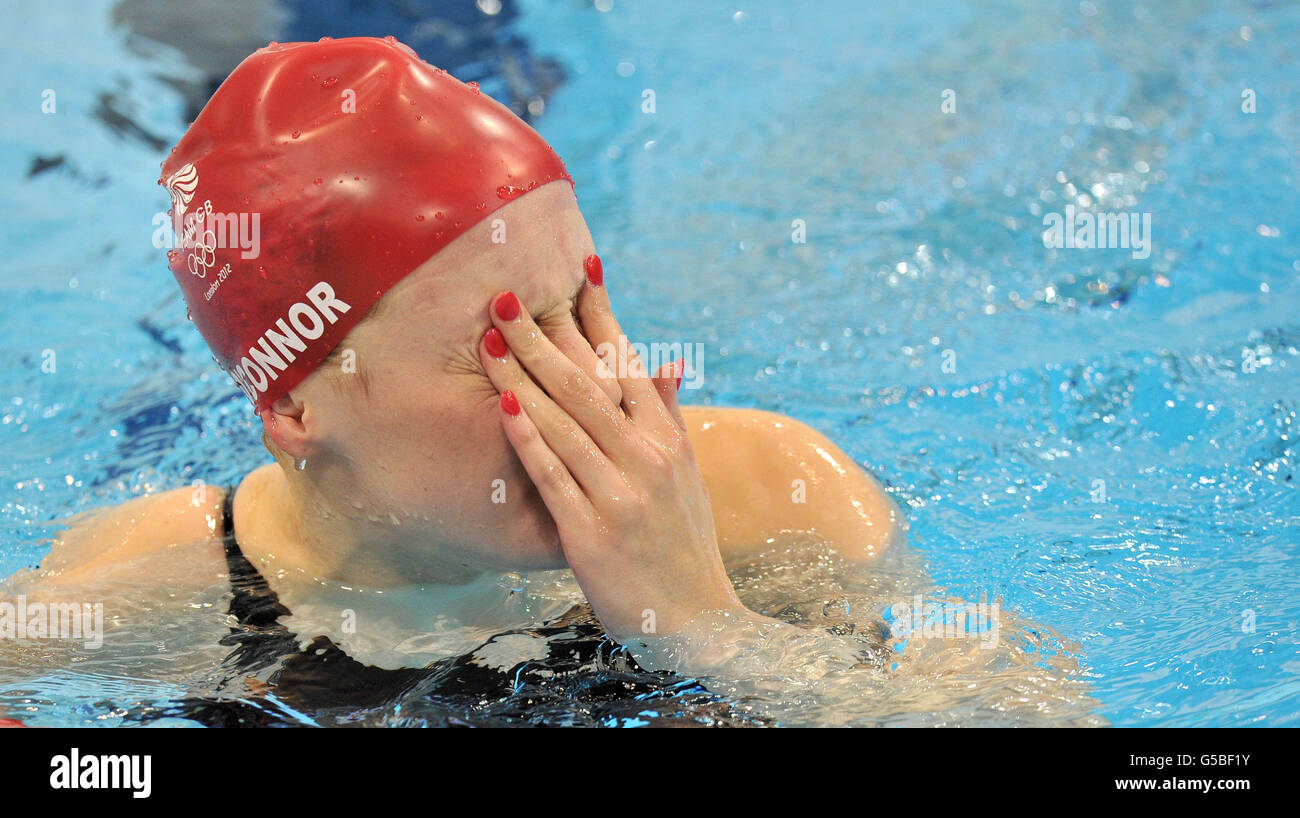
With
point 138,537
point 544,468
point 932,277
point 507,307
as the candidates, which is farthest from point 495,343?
point 932,277

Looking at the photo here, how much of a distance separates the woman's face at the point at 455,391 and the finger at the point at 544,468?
0.12ft

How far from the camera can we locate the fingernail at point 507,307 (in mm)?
1845

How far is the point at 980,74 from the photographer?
5.71 metres

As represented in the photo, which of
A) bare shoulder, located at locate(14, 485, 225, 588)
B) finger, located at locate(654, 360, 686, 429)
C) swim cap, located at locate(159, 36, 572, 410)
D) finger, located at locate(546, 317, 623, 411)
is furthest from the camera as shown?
bare shoulder, located at locate(14, 485, 225, 588)

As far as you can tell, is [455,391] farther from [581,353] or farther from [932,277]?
[932,277]

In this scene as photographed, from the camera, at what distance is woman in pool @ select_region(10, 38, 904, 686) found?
6.07 ft

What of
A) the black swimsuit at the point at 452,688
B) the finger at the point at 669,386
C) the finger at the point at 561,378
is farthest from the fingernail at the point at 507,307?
the black swimsuit at the point at 452,688

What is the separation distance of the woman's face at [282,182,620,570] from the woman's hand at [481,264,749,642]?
4 cm

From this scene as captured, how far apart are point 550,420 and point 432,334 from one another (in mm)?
218

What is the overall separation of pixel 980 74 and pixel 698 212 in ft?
5.71

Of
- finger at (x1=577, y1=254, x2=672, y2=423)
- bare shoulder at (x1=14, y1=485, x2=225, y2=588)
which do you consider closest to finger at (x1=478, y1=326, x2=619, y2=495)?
finger at (x1=577, y1=254, x2=672, y2=423)

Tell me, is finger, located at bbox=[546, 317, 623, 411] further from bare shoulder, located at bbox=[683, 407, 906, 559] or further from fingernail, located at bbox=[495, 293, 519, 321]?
bare shoulder, located at bbox=[683, 407, 906, 559]
